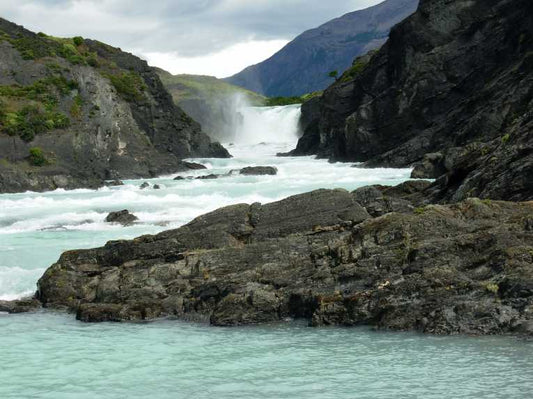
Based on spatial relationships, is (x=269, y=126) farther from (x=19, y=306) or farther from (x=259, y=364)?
(x=259, y=364)

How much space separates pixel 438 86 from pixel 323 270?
6254 centimetres

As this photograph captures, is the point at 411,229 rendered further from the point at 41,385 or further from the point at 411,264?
the point at 41,385

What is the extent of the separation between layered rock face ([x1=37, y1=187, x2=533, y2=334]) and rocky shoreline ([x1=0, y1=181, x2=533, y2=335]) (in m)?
0.04

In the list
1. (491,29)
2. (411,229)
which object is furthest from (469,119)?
(411,229)

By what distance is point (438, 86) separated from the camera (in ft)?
255

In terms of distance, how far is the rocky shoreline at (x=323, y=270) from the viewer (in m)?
16.7

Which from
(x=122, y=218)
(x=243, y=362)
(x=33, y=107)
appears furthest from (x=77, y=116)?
(x=243, y=362)

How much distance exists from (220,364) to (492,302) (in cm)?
663

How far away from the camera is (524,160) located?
83.3ft

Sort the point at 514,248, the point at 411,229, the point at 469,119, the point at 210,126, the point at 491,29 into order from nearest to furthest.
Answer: the point at 514,248, the point at 411,229, the point at 469,119, the point at 491,29, the point at 210,126

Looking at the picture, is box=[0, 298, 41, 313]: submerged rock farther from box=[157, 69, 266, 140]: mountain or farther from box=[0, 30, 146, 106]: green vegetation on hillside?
box=[157, 69, 266, 140]: mountain

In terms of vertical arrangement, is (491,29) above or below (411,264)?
above

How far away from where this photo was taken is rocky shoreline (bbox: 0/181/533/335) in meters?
16.7

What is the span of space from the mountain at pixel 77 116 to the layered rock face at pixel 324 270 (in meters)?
44.4
